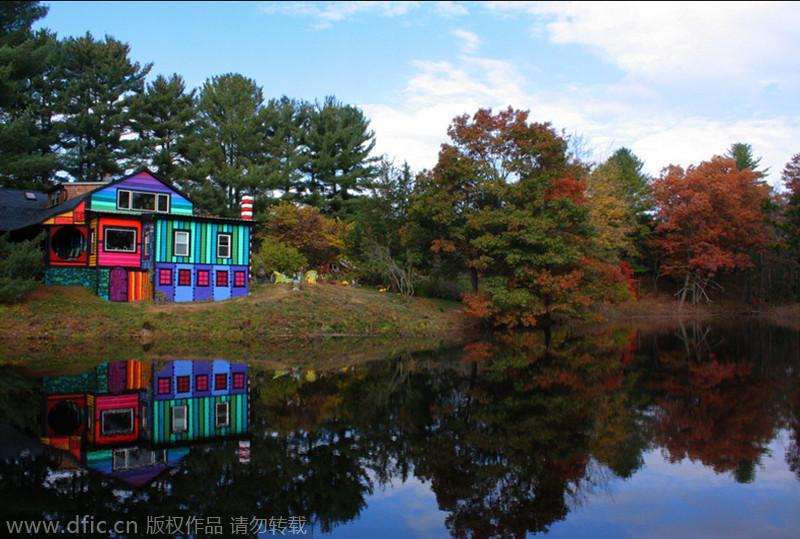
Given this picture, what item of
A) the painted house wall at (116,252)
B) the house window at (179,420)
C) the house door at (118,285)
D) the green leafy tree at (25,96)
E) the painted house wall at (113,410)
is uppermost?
the green leafy tree at (25,96)

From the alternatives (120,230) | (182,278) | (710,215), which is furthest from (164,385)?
Answer: (710,215)

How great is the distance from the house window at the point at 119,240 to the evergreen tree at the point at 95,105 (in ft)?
41.9

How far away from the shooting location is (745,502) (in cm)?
705

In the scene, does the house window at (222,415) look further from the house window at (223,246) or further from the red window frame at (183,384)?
the house window at (223,246)

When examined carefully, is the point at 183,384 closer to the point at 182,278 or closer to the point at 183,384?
the point at 183,384

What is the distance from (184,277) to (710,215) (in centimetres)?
3885

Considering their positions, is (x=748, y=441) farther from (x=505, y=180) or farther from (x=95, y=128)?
(x=95, y=128)

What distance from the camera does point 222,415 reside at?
10992 mm

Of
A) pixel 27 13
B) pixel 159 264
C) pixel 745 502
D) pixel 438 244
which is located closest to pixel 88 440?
pixel 745 502

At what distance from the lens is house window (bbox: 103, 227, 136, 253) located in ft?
93.2

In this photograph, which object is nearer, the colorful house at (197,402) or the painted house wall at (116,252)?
the colorful house at (197,402)

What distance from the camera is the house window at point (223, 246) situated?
3045cm

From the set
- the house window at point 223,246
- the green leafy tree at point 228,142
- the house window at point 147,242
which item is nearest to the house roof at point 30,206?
the house window at point 147,242

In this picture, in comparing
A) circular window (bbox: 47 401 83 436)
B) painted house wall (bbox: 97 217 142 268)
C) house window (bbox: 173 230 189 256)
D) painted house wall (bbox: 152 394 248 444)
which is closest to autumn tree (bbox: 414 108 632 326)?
house window (bbox: 173 230 189 256)
